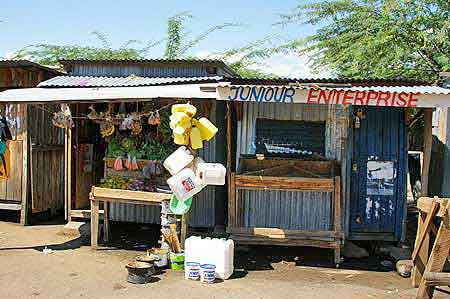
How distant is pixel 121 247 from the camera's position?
8.63 metres

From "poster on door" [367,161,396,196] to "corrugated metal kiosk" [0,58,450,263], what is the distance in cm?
2

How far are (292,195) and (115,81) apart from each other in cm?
448

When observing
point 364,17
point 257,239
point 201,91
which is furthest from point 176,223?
point 364,17

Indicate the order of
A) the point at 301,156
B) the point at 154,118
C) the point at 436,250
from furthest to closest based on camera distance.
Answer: the point at 154,118 → the point at 301,156 → the point at 436,250

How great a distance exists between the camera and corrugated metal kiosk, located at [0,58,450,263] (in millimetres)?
7754

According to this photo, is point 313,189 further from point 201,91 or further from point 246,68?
point 246,68

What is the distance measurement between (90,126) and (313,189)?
17.9ft

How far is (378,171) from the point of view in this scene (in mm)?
8766

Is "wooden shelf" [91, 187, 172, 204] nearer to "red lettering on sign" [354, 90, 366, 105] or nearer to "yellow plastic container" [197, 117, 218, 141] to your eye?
"yellow plastic container" [197, 117, 218, 141]

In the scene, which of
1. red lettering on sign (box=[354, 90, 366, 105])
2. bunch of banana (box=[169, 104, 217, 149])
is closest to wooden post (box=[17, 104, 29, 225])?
bunch of banana (box=[169, 104, 217, 149])

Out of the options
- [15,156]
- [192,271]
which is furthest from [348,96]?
[15,156]

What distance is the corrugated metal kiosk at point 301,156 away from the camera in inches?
305

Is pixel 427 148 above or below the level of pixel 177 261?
above

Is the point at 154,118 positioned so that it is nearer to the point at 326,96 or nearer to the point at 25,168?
the point at 326,96
